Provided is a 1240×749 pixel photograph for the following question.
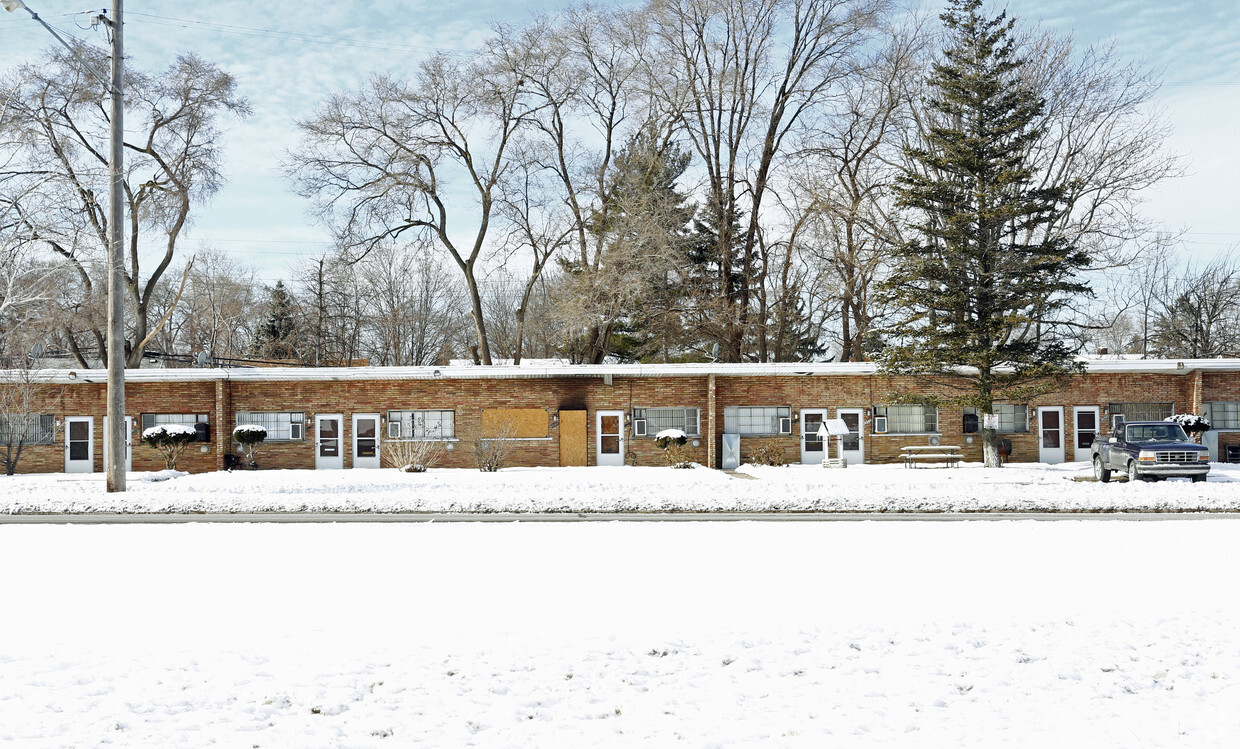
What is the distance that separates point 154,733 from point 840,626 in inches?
216

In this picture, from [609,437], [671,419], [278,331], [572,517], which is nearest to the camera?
[572,517]

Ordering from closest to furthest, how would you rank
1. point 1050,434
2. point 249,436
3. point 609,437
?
1. point 249,436
2. point 609,437
3. point 1050,434

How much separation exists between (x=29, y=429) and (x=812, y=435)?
91.3ft

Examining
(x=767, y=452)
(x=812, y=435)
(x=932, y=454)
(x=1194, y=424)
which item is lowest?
(x=932, y=454)

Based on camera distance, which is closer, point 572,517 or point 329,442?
point 572,517

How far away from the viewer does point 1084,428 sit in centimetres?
3144

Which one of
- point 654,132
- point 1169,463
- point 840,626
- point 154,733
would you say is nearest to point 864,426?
point 1169,463

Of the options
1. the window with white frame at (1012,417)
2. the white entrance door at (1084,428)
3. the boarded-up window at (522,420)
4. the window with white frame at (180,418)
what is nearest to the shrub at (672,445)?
the boarded-up window at (522,420)

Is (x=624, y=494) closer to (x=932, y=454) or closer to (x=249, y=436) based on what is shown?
(x=932, y=454)

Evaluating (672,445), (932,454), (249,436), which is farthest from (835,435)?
(249,436)

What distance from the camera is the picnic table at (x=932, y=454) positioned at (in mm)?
29172

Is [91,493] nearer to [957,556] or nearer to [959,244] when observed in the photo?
[957,556]

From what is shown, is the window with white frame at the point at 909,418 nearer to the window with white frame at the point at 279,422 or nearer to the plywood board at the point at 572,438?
the plywood board at the point at 572,438

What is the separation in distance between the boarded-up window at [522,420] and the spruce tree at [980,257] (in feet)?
40.8
